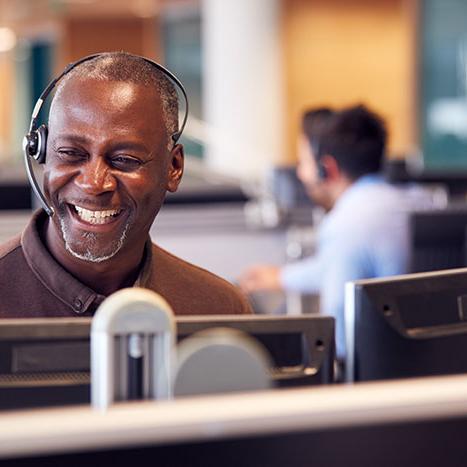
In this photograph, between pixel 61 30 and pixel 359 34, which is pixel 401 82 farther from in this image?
pixel 61 30

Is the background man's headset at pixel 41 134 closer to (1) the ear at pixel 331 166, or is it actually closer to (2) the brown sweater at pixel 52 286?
(2) the brown sweater at pixel 52 286

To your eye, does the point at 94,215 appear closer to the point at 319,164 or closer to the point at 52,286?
the point at 52,286

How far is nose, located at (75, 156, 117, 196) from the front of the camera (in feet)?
4.22

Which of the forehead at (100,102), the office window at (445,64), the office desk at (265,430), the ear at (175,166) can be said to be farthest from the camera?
the office window at (445,64)

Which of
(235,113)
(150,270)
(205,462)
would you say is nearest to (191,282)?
(150,270)


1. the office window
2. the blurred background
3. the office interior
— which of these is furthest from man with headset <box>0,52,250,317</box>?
the office window

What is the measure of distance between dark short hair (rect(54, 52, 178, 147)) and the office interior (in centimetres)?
37

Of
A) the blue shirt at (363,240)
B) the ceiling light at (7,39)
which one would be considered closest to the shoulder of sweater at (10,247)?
the blue shirt at (363,240)

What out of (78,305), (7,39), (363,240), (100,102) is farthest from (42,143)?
(7,39)

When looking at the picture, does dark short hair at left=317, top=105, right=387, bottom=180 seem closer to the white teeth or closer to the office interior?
the office interior

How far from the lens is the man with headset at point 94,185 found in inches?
50.7

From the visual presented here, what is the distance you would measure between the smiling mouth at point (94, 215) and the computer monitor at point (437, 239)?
178 centimetres

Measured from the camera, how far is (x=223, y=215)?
3477 millimetres

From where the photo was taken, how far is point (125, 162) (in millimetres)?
1314
